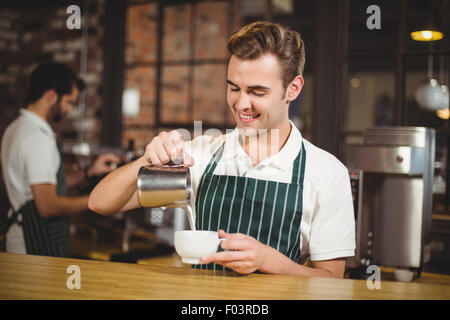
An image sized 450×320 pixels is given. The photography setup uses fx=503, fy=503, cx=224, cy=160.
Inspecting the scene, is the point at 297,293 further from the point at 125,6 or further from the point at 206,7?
the point at 206,7

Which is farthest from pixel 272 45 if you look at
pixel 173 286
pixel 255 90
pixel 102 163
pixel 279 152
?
pixel 102 163

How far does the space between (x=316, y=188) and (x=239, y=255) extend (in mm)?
436

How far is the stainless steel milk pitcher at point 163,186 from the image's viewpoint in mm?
1134

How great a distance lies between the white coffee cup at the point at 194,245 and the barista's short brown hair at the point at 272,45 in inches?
21.8

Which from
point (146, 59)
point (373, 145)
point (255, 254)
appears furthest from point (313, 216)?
point (146, 59)

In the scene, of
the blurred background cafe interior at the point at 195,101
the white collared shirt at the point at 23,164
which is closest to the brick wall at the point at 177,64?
the blurred background cafe interior at the point at 195,101

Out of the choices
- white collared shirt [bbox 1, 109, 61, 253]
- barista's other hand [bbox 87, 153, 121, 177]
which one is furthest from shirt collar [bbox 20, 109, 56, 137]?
barista's other hand [bbox 87, 153, 121, 177]

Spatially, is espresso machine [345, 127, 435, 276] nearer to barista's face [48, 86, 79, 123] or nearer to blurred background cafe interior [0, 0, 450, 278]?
blurred background cafe interior [0, 0, 450, 278]

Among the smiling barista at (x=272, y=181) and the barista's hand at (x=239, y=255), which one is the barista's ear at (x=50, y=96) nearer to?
the smiling barista at (x=272, y=181)

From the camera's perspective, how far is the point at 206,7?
212 inches

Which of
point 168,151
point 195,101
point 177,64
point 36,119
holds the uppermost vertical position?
point 177,64

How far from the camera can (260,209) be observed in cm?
142

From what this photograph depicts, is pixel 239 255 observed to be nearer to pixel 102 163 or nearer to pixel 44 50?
pixel 102 163

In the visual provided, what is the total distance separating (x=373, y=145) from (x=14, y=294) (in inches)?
59.4
